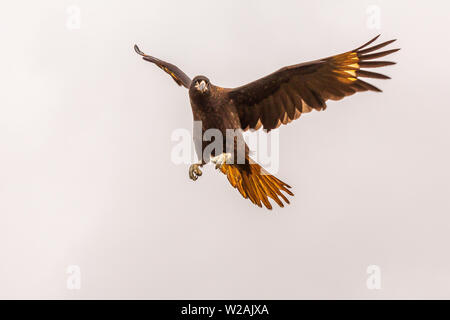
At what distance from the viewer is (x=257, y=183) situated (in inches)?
500

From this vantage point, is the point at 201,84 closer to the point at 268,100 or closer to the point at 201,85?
the point at 201,85

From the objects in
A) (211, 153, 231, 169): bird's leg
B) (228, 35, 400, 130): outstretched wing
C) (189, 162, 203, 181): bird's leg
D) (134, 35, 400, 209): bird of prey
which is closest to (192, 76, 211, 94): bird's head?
(134, 35, 400, 209): bird of prey

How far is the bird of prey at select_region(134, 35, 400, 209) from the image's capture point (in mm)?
12164

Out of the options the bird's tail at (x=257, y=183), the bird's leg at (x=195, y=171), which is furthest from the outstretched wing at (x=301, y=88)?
the bird's leg at (x=195, y=171)

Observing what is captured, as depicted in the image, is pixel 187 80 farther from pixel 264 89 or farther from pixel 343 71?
pixel 343 71

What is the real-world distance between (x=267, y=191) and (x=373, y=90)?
6.85 ft

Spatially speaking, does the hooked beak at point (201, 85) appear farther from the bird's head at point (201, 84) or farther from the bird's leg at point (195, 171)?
the bird's leg at point (195, 171)

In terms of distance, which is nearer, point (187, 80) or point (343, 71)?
point (343, 71)

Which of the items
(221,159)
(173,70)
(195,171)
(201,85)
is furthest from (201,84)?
(173,70)

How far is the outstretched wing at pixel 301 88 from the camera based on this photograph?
40.2ft

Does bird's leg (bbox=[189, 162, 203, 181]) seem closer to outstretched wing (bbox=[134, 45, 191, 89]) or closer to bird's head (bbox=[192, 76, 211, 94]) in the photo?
bird's head (bbox=[192, 76, 211, 94])

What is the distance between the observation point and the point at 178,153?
41.6ft

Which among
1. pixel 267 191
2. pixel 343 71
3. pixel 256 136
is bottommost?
pixel 267 191

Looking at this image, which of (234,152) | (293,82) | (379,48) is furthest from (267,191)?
(379,48)
